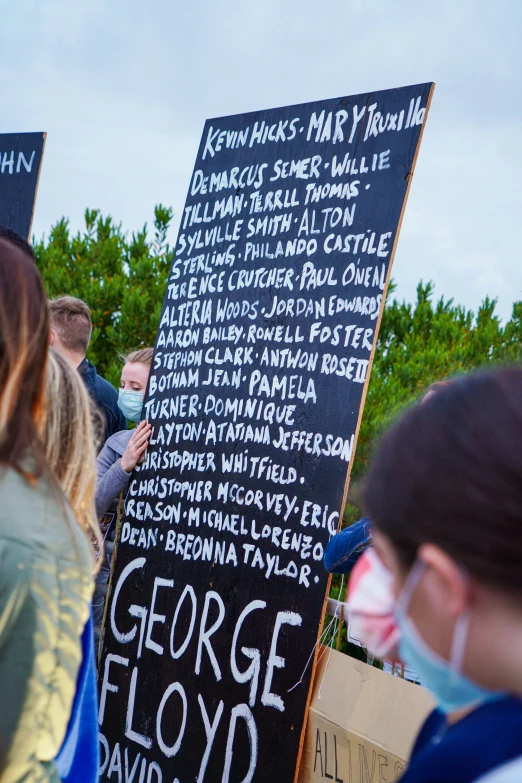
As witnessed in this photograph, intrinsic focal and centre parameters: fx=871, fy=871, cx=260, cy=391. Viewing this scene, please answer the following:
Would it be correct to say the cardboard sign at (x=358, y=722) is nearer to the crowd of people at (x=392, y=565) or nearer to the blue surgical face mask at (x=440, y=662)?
the crowd of people at (x=392, y=565)

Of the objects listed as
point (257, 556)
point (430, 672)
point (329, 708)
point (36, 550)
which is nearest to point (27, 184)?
point (257, 556)

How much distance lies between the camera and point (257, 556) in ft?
10.3

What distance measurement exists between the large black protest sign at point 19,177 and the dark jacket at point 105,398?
103 centimetres

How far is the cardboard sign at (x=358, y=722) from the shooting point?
2.50 meters

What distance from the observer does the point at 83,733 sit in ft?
4.63

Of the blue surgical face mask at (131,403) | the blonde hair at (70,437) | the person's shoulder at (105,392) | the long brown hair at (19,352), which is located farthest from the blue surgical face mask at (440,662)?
the blue surgical face mask at (131,403)

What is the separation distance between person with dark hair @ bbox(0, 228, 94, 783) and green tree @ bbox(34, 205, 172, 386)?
182 inches

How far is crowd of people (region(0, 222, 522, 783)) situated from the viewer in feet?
2.55

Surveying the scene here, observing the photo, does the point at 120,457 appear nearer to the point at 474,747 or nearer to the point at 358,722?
the point at 358,722

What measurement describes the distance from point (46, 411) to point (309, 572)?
1.68 meters

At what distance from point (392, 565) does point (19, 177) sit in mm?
4302

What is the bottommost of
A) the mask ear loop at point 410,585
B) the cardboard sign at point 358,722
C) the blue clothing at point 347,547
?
the cardboard sign at point 358,722

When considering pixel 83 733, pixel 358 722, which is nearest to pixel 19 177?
pixel 358 722

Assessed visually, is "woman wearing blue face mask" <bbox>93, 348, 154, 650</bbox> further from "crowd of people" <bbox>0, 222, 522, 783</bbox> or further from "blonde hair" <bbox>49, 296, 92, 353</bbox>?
"crowd of people" <bbox>0, 222, 522, 783</bbox>
